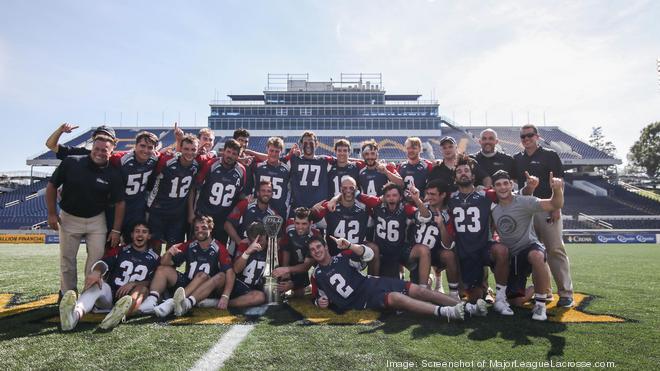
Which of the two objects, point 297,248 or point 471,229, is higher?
point 471,229

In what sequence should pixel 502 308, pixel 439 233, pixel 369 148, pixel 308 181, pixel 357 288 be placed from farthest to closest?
1. pixel 308 181
2. pixel 369 148
3. pixel 439 233
4. pixel 357 288
5. pixel 502 308

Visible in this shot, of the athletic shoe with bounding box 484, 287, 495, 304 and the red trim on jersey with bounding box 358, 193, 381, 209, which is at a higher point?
the red trim on jersey with bounding box 358, 193, 381, 209

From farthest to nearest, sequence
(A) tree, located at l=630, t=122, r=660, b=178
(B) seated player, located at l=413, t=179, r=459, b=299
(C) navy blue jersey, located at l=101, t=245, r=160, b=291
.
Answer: (A) tree, located at l=630, t=122, r=660, b=178 < (B) seated player, located at l=413, t=179, r=459, b=299 < (C) navy blue jersey, located at l=101, t=245, r=160, b=291

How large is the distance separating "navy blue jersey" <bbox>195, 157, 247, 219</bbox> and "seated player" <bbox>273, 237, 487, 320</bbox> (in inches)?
53.8

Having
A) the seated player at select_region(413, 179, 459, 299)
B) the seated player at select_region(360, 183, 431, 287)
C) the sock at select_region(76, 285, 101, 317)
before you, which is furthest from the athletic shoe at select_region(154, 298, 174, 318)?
the seated player at select_region(413, 179, 459, 299)

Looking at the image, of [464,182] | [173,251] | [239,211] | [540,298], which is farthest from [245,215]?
[540,298]

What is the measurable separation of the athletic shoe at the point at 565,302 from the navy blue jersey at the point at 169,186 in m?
4.33

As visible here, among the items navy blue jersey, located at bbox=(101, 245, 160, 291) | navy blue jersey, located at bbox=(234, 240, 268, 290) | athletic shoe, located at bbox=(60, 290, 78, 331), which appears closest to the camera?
athletic shoe, located at bbox=(60, 290, 78, 331)

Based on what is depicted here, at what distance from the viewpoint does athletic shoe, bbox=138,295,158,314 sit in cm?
386

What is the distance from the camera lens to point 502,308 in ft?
13.0

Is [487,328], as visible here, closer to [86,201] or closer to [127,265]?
[127,265]

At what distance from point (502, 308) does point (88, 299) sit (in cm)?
382

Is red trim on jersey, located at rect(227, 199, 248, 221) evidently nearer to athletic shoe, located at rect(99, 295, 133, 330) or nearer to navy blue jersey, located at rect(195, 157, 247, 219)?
navy blue jersey, located at rect(195, 157, 247, 219)

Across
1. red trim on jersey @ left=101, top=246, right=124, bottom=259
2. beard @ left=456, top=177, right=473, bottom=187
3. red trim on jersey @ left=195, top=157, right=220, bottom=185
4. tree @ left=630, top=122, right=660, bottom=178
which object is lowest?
red trim on jersey @ left=101, top=246, right=124, bottom=259
